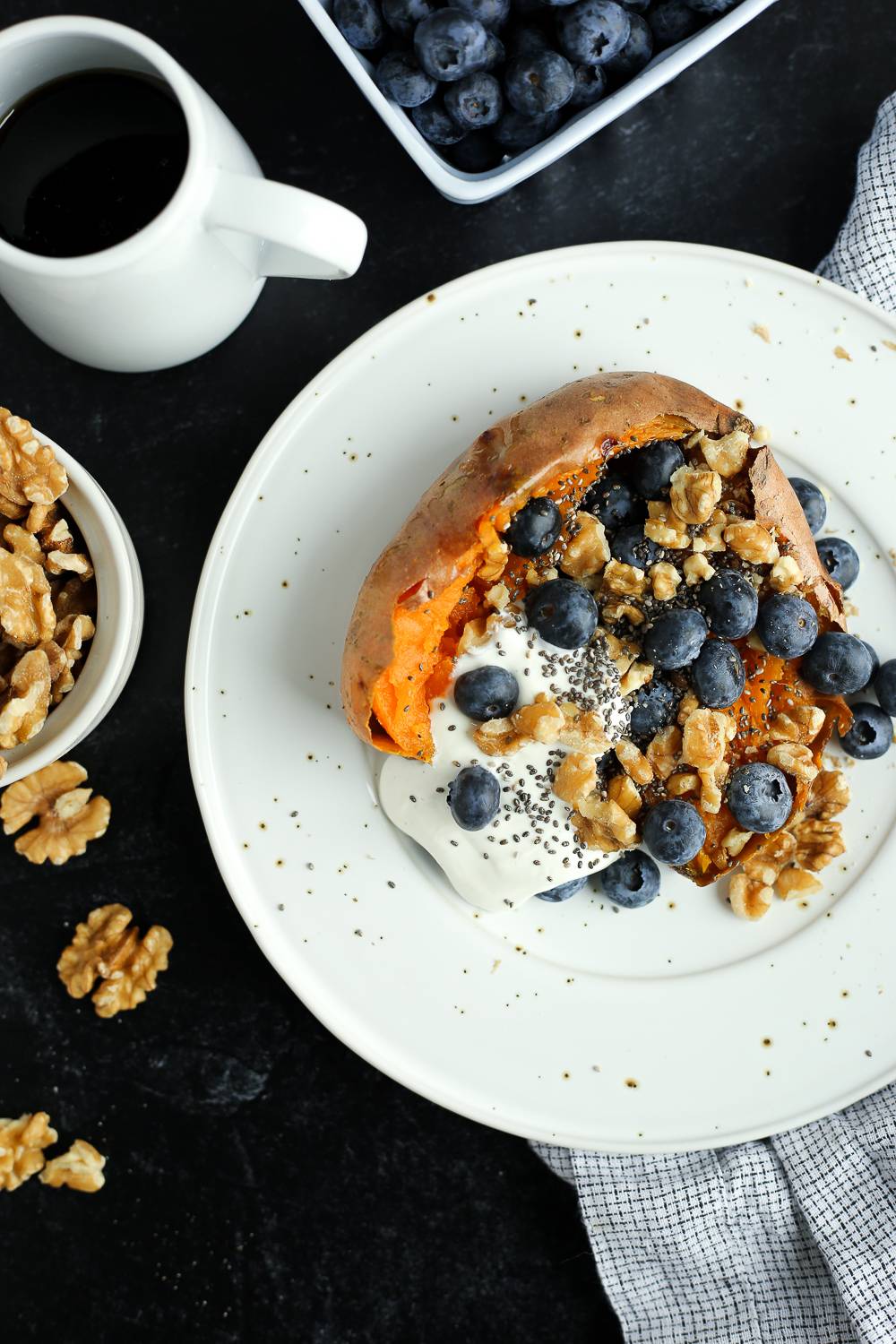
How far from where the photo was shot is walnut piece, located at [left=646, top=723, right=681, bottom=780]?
1.27 metres

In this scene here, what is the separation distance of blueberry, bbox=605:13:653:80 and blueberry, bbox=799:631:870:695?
2.27 ft

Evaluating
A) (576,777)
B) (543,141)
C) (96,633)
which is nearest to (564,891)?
(576,777)

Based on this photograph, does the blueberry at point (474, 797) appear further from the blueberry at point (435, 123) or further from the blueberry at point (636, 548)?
the blueberry at point (435, 123)

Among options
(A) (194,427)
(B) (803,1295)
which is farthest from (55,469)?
(B) (803,1295)

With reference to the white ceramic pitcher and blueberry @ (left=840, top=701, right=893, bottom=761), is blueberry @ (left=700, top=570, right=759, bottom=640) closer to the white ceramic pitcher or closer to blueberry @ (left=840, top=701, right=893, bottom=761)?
blueberry @ (left=840, top=701, right=893, bottom=761)

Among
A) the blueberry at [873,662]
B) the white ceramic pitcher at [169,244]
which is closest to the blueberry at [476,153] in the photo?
the white ceramic pitcher at [169,244]

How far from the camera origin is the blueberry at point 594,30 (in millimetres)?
1211

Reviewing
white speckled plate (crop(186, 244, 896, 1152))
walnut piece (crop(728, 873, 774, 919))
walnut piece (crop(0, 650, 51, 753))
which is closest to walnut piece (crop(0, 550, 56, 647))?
walnut piece (crop(0, 650, 51, 753))

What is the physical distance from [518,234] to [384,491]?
0.40 meters

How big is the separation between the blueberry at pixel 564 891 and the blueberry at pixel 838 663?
37 cm

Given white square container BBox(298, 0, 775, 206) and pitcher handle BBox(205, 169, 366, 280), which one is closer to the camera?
pitcher handle BBox(205, 169, 366, 280)

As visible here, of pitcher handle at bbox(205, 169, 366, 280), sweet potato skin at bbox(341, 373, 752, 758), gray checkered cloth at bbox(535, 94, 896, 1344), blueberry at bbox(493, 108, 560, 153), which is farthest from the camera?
gray checkered cloth at bbox(535, 94, 896, 1344)

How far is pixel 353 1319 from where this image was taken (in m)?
1.48

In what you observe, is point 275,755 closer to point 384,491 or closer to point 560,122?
point 384,491
